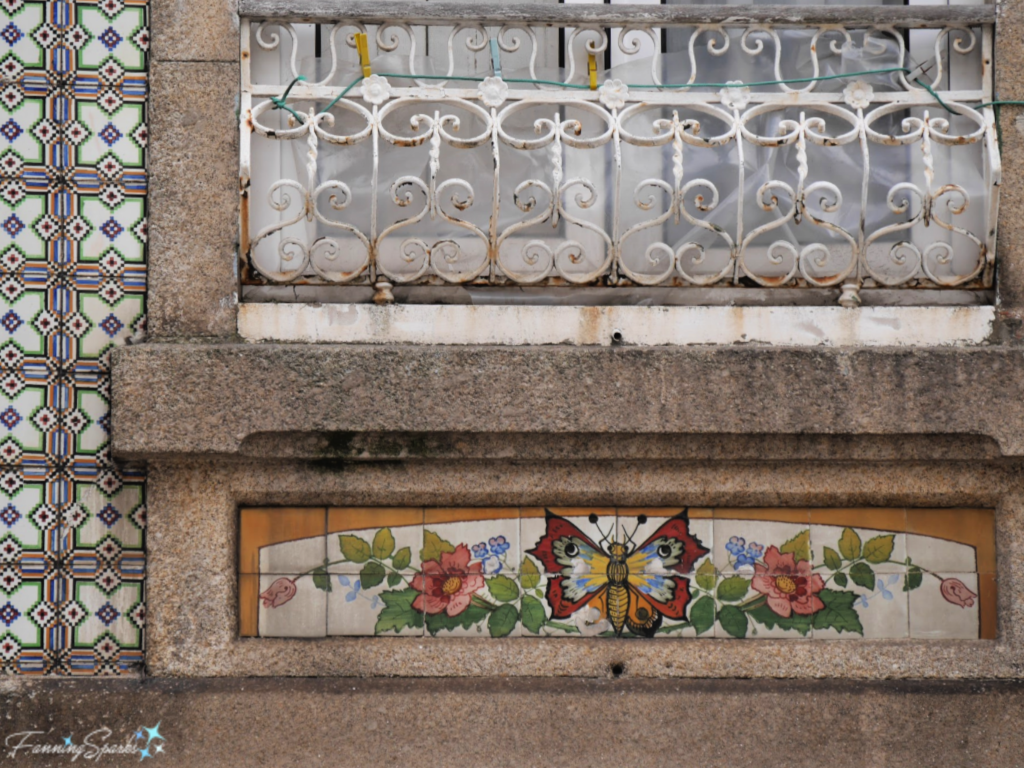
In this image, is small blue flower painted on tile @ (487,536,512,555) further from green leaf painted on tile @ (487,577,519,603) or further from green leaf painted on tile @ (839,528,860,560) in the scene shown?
green leaf painted on tile @ (839,528,860,560)

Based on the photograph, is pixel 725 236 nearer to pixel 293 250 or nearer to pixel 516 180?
pixel 516 180

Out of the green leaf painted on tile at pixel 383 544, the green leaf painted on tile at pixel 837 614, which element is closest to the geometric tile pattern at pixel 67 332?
the green leaf painted on tile at pixel 383 544

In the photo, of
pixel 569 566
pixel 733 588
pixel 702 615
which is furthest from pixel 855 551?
pixel 569 566

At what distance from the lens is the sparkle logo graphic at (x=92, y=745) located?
3650mm

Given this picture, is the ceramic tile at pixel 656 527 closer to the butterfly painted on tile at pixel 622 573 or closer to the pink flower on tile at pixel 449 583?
the butterfly painted on tile at pixel 622 573

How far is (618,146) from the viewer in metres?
3.75

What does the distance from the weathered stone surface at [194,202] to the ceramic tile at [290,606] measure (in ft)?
3.23

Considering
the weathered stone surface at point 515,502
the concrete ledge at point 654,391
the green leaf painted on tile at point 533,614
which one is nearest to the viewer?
the concrete ledge at point 654,391

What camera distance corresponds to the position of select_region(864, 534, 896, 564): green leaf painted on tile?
12.7ft

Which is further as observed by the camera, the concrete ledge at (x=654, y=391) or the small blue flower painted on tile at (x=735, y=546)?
the small blue flower painted on tile at (x=735, y=546)

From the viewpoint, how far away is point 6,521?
3762mm

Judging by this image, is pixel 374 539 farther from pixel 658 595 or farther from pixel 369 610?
pixel 658 595

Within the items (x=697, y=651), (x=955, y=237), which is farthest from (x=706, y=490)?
(x=955, y=237)

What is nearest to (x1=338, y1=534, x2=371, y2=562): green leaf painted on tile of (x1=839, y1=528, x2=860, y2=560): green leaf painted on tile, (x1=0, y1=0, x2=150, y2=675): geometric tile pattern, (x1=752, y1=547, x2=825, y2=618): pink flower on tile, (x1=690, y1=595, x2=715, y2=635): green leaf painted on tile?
(x1=0, y1=0, x2=150, y2=675): geometric tile pattern
